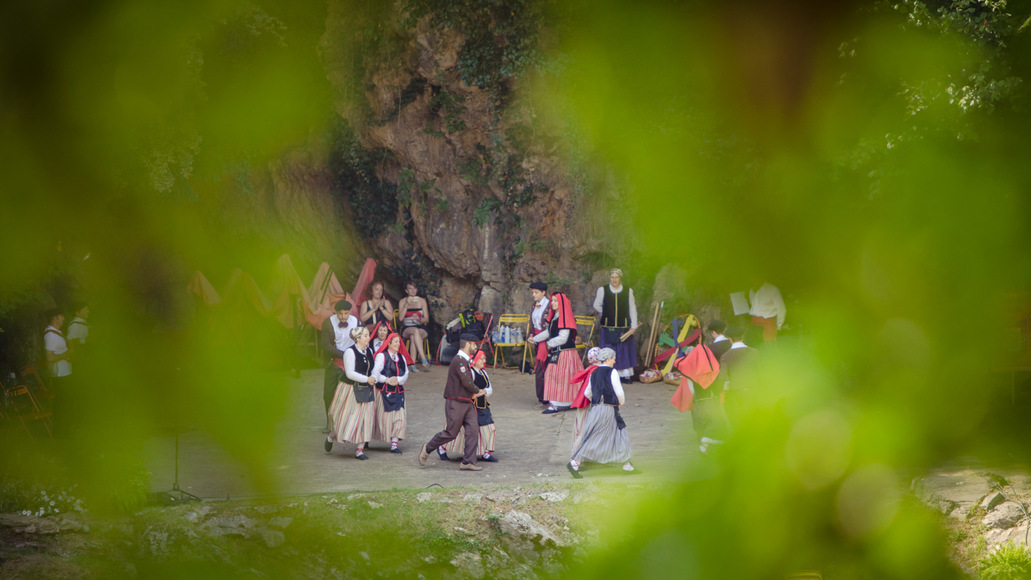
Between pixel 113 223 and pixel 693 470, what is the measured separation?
32.0 ft

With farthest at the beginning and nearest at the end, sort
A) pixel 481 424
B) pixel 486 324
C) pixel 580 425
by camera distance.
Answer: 1. pixel 486 324
2. pixel 481 424
3. pixel 580 425

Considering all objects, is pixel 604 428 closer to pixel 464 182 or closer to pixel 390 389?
pixel 390 389

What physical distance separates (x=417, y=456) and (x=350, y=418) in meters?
0.76

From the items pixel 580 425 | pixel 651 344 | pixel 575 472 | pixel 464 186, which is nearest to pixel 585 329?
pixel 651 344

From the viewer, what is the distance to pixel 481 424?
7.91 meters

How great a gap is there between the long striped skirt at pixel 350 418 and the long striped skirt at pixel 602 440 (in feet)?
6.66

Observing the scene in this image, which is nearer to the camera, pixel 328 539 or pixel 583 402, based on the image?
pixel 328 539

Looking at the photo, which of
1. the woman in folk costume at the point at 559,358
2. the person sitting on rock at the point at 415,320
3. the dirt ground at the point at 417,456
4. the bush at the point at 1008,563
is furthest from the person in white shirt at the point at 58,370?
the bush at the point at 1008,563

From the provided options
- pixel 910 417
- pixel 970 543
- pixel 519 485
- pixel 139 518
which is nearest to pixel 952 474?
pixel 970 543

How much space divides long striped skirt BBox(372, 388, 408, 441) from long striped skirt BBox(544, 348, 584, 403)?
2.58 meters

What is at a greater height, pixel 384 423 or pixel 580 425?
pixel 580 425

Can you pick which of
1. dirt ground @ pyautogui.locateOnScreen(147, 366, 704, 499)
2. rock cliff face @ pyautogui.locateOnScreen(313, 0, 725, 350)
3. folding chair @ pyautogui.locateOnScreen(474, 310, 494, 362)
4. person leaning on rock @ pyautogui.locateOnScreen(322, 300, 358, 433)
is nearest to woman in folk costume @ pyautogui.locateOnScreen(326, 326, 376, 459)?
dirt ground @ pyautogui.locateOnScreen(147, 366, 704, 499)

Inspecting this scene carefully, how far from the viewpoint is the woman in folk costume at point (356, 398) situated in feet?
25.9

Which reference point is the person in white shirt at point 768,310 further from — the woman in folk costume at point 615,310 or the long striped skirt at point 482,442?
the long striped skirt at point 482,442
